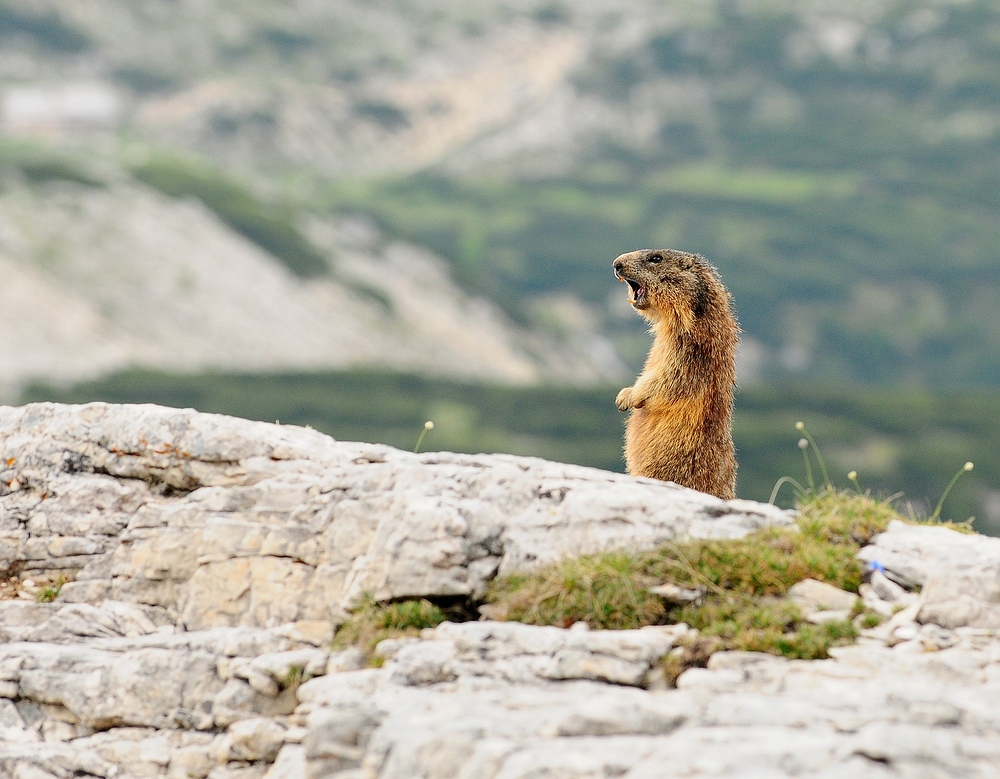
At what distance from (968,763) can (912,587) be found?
10.2 feet

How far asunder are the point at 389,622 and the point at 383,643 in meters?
0.52

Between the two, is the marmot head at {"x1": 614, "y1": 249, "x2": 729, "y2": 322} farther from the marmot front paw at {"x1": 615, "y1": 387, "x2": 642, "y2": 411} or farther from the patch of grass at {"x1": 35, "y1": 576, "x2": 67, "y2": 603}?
the patch of grass at {"x1": 35, "y1": 576, "x2": 67, "y2": 603}

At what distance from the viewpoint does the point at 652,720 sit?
11.7 metres

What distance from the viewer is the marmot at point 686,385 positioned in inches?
717

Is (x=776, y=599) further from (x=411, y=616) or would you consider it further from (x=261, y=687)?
(x=261, y=687)

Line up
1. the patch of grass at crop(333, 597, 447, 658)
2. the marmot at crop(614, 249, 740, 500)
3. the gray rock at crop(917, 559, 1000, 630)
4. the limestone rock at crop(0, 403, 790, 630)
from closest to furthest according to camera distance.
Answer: the gray rock at crop(917, 559, 1000, 630)
the patch of grass at crop(333, 597, 447, 658)
the limestone rock at crop(0, 403, 790, 630)
the marmot at crop(614, 249, 740, 500)

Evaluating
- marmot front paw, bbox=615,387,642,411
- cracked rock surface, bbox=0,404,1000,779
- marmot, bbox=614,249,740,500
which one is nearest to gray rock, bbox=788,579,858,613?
cracked rock surface, bbox=0,404,1000,779

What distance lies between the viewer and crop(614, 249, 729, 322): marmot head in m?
18.8

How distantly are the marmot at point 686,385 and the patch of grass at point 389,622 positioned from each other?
5.21 m

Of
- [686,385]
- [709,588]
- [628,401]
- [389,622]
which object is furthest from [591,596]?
[686,385]

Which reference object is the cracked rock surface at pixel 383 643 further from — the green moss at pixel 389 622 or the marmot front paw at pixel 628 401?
the marmot front paw at pixel 628 401

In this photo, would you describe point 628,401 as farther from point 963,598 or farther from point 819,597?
point 963,598

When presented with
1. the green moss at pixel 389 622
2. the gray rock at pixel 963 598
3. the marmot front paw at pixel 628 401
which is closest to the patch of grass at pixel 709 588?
the green moss at pixel 389 622

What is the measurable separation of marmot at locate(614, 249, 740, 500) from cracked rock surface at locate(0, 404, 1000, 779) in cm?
260
